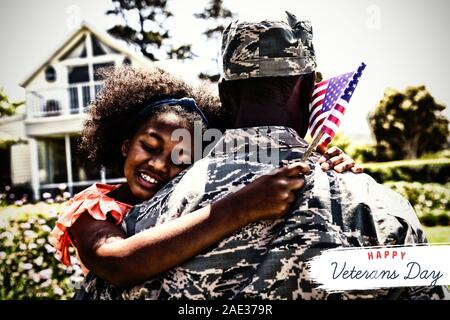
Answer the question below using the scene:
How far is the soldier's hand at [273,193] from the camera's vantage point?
4.32 ft

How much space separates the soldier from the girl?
0.05 meters

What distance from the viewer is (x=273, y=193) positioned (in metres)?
1.31

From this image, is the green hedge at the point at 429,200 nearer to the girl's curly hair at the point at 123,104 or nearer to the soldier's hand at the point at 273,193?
the girl's curly hair at the point at 123,104

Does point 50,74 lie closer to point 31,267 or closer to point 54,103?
point 54,103

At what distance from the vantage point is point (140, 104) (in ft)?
7.50

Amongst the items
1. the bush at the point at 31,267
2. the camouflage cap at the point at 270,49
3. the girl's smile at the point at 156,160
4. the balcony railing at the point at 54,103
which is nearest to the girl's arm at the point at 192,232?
the camouflage cap at the point at 270,49

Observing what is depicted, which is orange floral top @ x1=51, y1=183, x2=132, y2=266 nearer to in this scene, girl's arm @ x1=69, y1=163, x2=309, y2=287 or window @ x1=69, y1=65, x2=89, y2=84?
girl's arm @ x1=69, y1=163, x2=309, y2=287

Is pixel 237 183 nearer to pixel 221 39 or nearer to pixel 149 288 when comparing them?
pixel 149 288

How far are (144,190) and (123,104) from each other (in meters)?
0.56

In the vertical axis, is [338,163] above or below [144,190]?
Answer: above

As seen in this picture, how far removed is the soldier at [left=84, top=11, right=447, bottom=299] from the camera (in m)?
1.33

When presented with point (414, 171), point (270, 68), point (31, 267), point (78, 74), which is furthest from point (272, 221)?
point (78, 74)

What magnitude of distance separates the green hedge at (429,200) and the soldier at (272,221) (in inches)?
253

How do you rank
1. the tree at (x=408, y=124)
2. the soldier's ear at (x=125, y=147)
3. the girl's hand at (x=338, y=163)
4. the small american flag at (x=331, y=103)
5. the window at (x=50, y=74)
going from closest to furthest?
the girl's hand at (x=338, y=163) → the small american flag at (x=331, y=103) → the soldier's ear at (x=125, y=147) → the tree at (x=408, y=124) → the window at (x=50, y=74)
